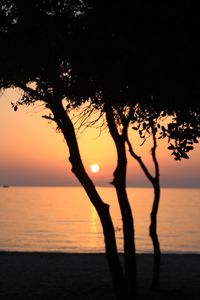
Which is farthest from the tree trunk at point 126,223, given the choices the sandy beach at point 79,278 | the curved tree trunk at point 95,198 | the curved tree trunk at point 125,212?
the sandy beach at point 79,278

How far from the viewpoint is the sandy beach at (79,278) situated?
16266 millimetres

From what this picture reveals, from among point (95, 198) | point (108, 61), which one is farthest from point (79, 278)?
point (108, 61)

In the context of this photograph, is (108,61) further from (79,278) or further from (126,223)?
(79,278)

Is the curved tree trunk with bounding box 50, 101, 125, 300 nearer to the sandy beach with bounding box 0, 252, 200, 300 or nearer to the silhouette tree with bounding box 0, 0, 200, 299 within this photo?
the silhouette tree with bounding box 0, 0, 200, 299

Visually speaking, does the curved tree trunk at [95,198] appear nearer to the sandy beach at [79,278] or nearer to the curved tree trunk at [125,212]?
the curved tree trunk at [125,212]

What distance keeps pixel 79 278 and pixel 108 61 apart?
10999mm

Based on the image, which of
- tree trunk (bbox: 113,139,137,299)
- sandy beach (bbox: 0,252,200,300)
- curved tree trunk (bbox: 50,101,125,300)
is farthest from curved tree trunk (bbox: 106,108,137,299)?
sandy beach (bbox: 0,252,200,300)

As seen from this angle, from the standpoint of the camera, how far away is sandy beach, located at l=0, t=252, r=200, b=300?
16.3 m

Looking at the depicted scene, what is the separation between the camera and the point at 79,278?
20.5 meters

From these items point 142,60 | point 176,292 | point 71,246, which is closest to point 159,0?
point 142,60

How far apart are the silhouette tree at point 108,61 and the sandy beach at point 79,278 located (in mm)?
2747

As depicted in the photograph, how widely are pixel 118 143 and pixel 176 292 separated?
17.1 feet

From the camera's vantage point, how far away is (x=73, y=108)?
14.9 m

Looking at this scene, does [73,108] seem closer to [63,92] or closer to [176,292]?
[63,92]
